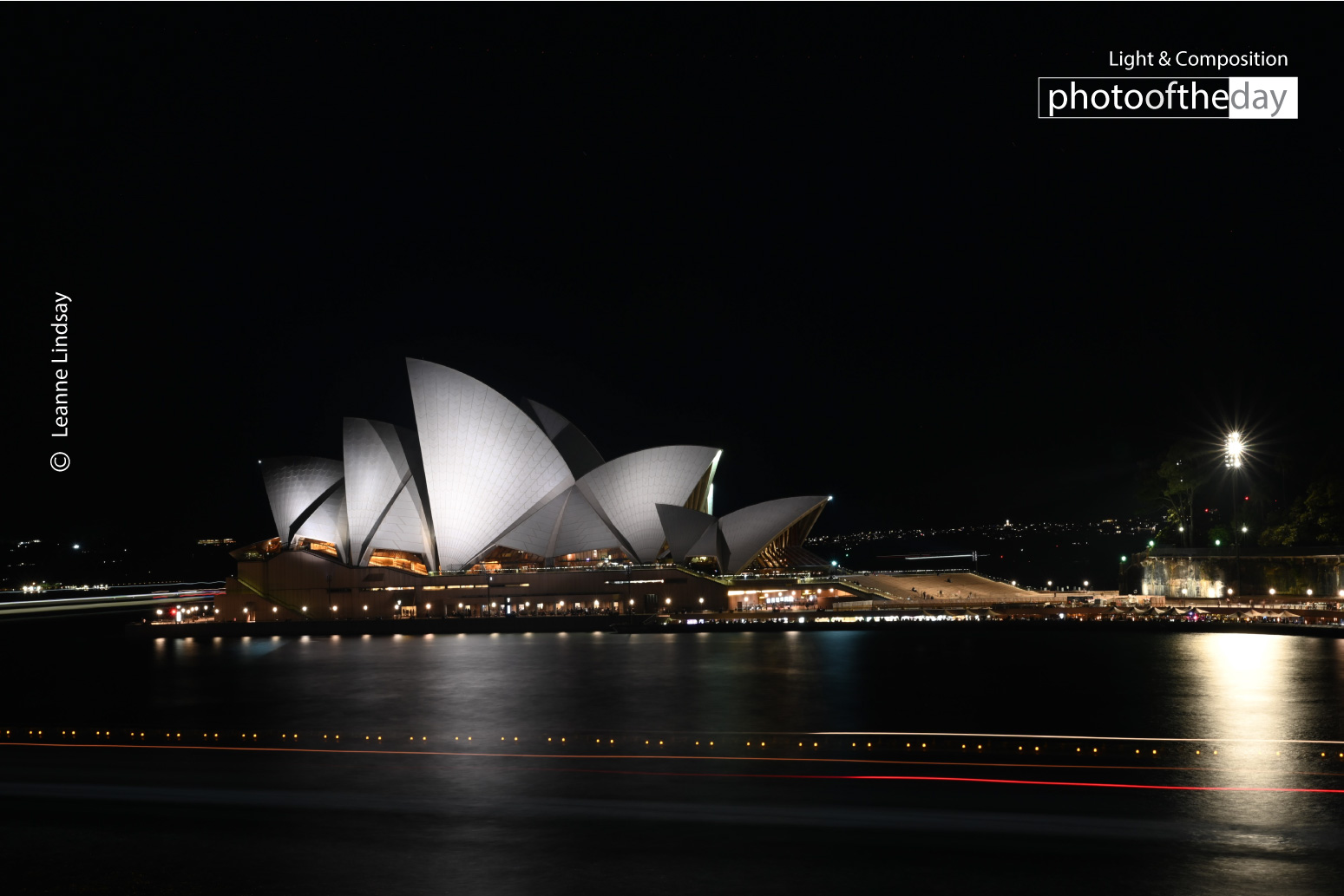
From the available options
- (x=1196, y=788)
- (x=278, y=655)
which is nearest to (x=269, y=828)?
(x=1196, y=788)

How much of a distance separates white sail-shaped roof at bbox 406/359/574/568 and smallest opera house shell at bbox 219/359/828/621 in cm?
6

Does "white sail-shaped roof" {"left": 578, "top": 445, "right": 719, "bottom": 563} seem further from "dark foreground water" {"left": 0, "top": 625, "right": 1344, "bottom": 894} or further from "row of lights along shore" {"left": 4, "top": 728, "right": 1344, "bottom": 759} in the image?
"row of lights along shore" {"left": 4, "top": 728, "right": 1344, "bottom": 759}

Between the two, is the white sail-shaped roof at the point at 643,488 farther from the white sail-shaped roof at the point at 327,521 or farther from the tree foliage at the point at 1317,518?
the tree foliage at the point at 1317,518

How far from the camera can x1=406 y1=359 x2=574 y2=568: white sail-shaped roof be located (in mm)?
48906

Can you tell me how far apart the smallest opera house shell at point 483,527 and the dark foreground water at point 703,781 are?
20.3m

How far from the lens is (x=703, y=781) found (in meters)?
14.7

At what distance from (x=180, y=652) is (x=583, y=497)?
803 inches

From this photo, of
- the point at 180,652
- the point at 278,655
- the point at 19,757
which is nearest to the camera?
the point at 19,757

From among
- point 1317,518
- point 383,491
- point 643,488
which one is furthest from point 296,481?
point 1317,518

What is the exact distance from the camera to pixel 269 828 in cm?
1255

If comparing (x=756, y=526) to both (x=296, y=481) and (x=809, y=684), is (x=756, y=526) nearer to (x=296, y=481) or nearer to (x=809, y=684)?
(x=296, y=481)

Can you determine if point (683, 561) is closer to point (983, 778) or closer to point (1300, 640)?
point (1300, 640)

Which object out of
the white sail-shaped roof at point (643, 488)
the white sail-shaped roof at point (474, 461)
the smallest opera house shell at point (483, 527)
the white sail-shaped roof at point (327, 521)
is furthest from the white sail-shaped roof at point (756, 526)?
the white sail-shaped roof at point (327, 521)

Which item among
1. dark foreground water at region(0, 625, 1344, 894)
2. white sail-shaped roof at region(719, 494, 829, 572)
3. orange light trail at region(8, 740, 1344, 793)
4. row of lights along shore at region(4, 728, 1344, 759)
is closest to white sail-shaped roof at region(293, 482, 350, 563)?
white sail-shaped roof at region(719, 494, 829, 572)
